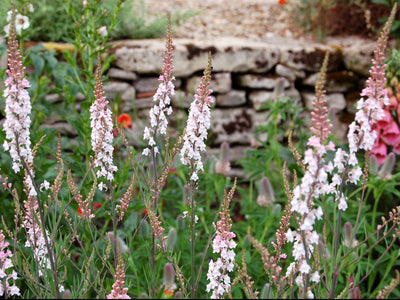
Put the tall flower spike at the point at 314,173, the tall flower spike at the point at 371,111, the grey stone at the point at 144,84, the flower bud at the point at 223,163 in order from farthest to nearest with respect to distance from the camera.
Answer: the grey stone at the point at 144,84 < the flower bud at the point at 223,163 < the tall flower spike at the point at 371,111 < the tall flower spike at the point at 314,173

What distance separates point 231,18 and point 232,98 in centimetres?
148

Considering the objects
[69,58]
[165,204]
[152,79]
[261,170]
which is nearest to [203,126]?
[69,58]

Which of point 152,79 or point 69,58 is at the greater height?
point 69,58

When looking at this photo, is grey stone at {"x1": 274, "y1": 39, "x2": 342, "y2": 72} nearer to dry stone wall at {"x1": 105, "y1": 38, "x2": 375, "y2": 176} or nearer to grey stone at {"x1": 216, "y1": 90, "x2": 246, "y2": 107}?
dry stone wall at {"x1": 105, "y1": 38, "x2": 375, "y2": 176}

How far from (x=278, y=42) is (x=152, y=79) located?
1282 mm

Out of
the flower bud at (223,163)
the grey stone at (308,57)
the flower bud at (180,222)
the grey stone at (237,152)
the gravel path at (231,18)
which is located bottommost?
the grey stone at (237,152)

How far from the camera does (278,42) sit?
4609 mm

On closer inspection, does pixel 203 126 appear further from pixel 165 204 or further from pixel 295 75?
pixel 295 75

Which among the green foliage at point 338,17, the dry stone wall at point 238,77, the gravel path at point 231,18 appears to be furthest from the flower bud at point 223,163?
the green foliage at point 338,17

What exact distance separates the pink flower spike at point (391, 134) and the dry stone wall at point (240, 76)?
0.84m

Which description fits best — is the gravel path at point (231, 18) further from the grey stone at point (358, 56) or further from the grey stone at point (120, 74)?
the grey stone at point (120, 74)

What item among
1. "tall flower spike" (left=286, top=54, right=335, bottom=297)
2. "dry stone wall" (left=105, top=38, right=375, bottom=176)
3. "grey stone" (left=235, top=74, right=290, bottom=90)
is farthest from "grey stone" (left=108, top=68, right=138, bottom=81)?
"tall flower spike" (left=286, top=54, right=335, bottom=297)

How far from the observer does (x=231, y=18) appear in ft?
17.6

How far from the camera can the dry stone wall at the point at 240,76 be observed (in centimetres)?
399
